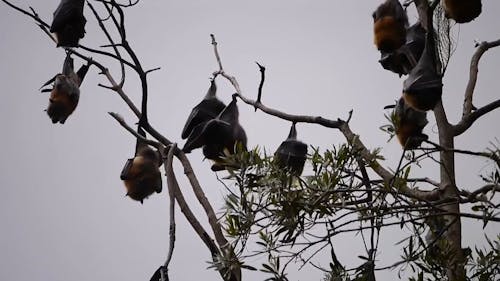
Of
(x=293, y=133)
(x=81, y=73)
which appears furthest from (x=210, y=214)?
(x=81, y=73)

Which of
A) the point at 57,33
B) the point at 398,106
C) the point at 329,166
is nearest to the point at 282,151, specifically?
the point at 398,106

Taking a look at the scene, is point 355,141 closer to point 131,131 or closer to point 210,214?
point 210,214

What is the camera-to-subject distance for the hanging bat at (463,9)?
5.73ft

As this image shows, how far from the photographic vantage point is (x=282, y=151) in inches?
89.2

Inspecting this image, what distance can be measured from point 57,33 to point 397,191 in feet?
5.30

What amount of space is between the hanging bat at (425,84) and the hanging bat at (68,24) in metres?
1.40

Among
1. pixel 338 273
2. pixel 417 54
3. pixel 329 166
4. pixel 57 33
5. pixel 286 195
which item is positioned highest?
pixel 417 54

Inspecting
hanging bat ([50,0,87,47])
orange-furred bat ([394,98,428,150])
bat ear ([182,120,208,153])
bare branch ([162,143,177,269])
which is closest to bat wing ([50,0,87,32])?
hanging bat ([50,0,87,47])

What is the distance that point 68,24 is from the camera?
2346mm

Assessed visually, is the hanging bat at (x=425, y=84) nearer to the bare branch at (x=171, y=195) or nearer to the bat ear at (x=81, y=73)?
the bare branch at (x=171, y=195)

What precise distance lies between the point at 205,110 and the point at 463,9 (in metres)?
1.32

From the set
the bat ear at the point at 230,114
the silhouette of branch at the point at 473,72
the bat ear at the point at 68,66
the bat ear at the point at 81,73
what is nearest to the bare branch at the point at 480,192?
the silhouette of branch at the point at 473,72

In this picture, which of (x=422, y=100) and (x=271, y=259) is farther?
(x=422, y=100)

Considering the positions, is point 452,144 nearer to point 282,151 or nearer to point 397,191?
point 397,191
